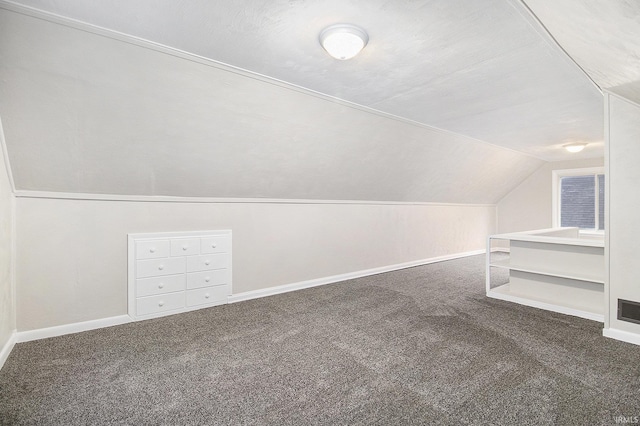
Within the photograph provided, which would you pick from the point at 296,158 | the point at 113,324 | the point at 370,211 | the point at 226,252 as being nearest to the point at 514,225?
the point at 370,211

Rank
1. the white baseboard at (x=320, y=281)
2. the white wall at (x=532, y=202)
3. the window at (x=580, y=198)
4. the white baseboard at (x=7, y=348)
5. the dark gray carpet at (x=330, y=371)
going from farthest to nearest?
the white wall at (x=532, y=202)
the window at (x=580, y=198)
the white baseboard at (x=320, y=281)
the white baseboard at (x=7, y=348)
the dark gray carpet at (x=330, y=371)

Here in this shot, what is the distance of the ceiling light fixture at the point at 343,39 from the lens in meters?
1.92

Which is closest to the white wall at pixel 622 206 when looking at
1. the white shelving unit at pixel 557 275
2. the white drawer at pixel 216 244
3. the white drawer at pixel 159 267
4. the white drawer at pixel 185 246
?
the white shelving unit at pixel 557 275

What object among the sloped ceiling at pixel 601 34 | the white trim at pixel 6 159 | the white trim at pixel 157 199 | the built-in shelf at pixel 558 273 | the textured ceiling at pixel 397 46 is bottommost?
the built-in shelf at pixel 558 273

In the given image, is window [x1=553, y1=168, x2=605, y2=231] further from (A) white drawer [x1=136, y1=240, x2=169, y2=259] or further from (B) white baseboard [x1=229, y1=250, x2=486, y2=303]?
(A) white drawer [x1=136, y1=240, x2=169, y2=259]

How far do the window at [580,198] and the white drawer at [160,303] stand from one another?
295 inches

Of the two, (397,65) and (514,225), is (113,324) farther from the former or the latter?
(514,225)

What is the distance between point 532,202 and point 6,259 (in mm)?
8571

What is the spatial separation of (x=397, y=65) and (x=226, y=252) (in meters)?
2.55

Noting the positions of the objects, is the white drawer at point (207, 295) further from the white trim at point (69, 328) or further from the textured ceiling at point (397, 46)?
Result: the textured ceiling at point (397, 46)

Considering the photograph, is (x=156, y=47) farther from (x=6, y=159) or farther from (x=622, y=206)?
(x=622, y=206)

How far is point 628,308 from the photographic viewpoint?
2506 millimetres

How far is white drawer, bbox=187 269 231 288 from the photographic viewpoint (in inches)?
129

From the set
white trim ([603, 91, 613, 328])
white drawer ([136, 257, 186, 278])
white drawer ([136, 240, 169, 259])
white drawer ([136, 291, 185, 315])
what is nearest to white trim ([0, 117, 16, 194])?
white drawer ([136, 240, 169, 259])
